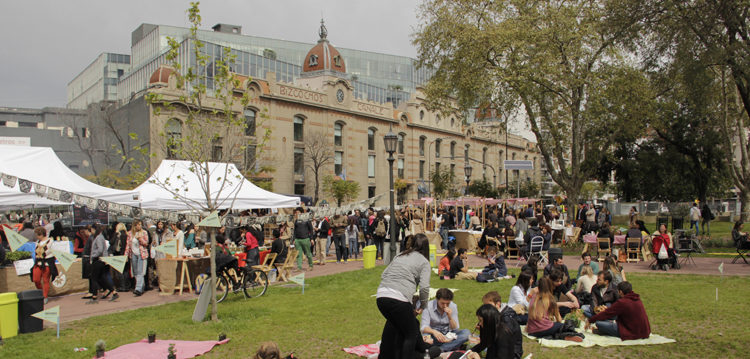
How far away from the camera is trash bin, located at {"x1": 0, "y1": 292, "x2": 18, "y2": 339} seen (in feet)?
28.2

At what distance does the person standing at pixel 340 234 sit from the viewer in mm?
18500

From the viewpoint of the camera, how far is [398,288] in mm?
A: 5809

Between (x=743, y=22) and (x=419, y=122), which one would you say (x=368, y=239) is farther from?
(x=419, y=122)

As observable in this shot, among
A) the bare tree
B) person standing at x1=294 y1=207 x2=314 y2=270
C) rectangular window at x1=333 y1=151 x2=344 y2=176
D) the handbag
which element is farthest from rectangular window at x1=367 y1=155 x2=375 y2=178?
the handbag

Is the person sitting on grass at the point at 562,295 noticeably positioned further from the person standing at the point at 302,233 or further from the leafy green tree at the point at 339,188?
the leafy green tree at the point at 339,188

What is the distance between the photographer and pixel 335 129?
155 feet

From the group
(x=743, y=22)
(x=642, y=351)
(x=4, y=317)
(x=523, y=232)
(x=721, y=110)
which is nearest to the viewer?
(x=642, y=351)

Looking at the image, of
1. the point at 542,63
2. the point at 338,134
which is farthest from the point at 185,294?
the point at 338,134

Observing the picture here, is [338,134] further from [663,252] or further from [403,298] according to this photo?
[403,298]

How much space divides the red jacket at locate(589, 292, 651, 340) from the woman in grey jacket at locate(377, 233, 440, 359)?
356 centimetres

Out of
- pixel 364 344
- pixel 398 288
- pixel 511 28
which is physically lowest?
pixel 364 344

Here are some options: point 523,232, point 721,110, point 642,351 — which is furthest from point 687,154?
point 642,351

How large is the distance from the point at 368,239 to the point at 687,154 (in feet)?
92.9

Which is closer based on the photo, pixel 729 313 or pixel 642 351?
pixel 642 351
